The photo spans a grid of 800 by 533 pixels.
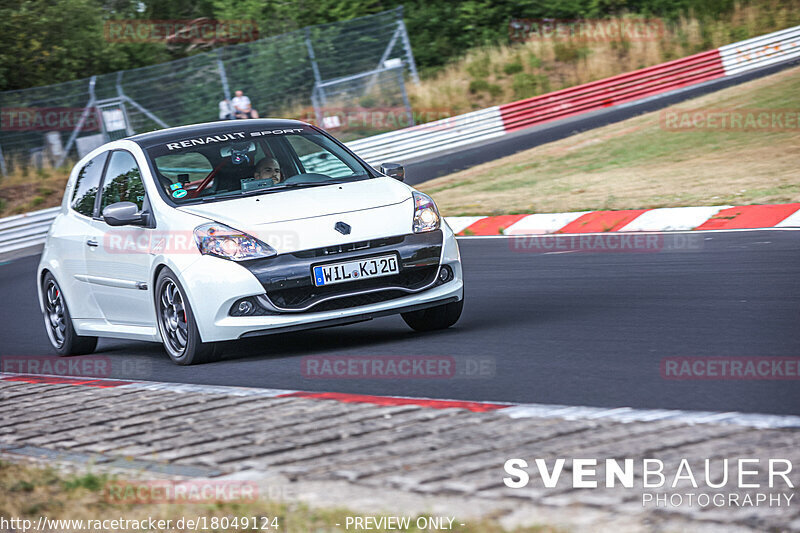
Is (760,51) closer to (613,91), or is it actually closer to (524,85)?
(613,91)

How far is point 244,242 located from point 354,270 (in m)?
0.69

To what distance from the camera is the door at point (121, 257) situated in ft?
25.8

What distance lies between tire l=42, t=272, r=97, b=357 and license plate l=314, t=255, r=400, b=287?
2.91 m

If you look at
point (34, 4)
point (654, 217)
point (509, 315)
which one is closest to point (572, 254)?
point (654, 217)

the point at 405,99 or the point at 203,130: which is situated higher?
the point at 203,130

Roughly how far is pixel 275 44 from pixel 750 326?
21728 mm
